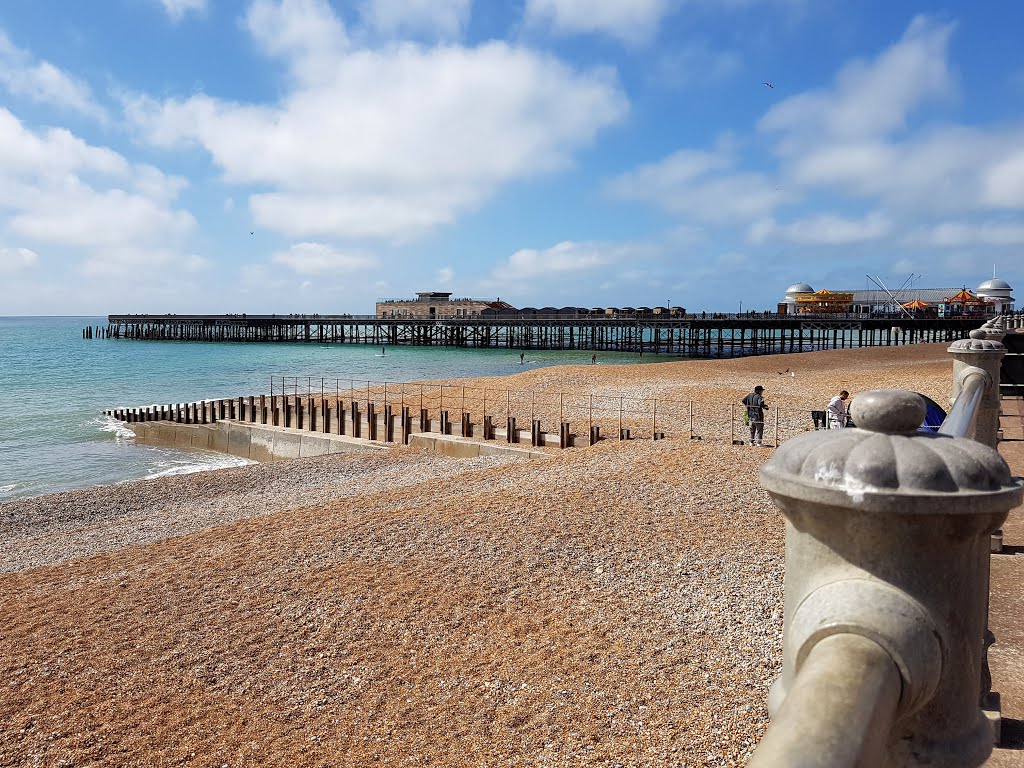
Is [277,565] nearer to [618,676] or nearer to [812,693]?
[618,676]

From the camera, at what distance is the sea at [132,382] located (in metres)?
22.7

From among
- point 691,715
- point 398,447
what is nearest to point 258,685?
point 691,715

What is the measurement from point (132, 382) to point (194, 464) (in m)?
32.4

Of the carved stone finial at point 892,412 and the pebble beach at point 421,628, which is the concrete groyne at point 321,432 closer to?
the pebble beach at point 421,628

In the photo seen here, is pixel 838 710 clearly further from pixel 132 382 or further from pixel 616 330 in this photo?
pixel 616 330

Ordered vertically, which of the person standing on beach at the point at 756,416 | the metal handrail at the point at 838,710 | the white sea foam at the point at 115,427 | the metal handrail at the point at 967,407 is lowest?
the white sea foam at the point at 115,427

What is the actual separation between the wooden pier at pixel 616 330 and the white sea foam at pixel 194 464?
4524 centimetres

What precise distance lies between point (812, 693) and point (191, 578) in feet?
29.9

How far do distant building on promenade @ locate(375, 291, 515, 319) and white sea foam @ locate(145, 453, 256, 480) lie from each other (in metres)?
73.7

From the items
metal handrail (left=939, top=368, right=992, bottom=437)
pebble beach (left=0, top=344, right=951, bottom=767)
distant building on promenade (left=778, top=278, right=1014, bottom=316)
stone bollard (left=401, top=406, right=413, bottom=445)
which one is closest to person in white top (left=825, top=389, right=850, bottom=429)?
pebble beach (left=0, top=344, right=951, bottom=767)

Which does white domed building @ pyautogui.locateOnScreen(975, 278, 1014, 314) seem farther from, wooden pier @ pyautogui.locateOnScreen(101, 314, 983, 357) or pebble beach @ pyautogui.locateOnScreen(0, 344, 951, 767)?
pebble beach @ pyautogui.locateOnScreen(0, 344, 951, 767)

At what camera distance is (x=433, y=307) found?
10325cm

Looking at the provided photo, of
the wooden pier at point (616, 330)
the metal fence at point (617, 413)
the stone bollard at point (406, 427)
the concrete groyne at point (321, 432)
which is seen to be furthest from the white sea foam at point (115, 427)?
the wooden pier at point (616, 330)

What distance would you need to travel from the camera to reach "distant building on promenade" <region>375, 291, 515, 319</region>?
101312mm
